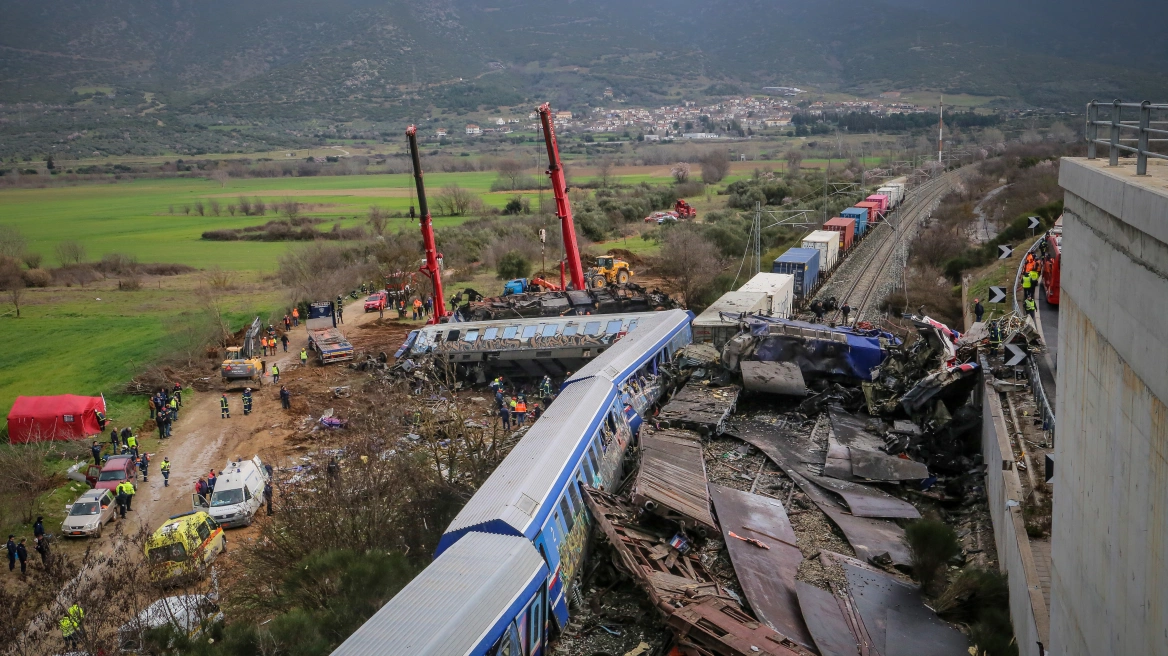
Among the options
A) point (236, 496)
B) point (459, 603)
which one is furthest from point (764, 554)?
point (236, 496)

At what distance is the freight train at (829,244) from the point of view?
38438mm

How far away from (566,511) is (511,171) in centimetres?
11662

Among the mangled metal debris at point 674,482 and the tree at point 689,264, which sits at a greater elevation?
the mangled metal debris at point 674,482

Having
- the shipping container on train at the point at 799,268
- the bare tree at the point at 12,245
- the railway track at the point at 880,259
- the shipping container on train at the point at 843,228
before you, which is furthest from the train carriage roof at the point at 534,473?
the bare tree at the point at 12,245

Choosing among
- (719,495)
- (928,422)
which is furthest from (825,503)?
(928,422)

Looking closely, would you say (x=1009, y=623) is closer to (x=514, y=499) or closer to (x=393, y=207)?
(x=514, y=499)

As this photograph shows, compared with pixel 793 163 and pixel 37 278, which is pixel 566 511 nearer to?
pixel 37 278

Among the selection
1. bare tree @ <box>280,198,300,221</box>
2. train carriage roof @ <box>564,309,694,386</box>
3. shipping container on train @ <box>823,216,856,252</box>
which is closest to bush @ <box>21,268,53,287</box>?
bare tree @ <box>280,198,300,221</box>

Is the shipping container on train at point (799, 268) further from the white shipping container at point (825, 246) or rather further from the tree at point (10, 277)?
the tree at point (10, 277)

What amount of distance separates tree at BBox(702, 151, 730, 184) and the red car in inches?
2743

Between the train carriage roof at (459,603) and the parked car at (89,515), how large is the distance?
14771 mm

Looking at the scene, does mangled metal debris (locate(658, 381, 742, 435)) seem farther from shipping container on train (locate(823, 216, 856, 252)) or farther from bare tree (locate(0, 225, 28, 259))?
bare tree (locate(0, 225, 28, 259))

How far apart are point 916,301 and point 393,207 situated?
71.4 meters

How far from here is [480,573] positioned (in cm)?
1031
